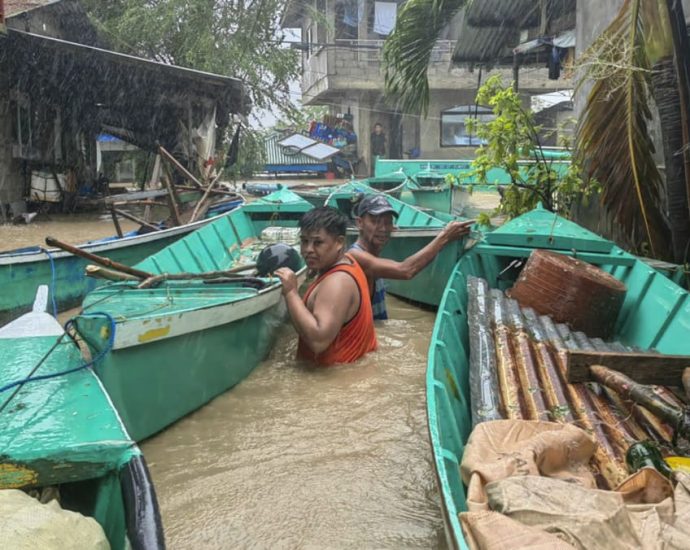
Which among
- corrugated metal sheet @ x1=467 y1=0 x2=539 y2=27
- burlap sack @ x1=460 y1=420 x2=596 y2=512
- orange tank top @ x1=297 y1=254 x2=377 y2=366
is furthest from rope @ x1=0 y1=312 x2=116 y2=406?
corrugated metal sheet @ x1=467 y1=0 x2=539 y2=27

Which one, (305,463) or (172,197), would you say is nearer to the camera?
(305,463)

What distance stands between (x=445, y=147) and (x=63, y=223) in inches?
634

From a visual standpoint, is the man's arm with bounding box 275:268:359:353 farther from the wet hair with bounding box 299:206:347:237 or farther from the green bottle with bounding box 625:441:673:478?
the green bottle with bounding box 625:441:673:478

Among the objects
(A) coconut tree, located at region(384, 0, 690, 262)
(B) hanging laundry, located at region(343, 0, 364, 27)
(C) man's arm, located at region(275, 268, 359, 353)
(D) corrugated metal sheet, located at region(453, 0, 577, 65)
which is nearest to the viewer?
(C) man's arm, located at region(275, 268, 359, 353)

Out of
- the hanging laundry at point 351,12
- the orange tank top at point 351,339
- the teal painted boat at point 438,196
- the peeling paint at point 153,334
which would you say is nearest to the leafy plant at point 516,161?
the orange tank top at point 351,339

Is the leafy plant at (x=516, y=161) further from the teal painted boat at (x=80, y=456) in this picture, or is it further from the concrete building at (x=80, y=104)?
the concrete building at (x=80, y=104)

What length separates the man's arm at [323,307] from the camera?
4.11m

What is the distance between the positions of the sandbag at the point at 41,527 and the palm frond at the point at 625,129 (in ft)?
15.8

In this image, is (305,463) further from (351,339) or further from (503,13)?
(503,13)

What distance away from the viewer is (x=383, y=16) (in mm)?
24469

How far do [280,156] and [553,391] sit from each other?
26099 mm

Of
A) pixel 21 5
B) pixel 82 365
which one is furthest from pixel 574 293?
pixel 21 5

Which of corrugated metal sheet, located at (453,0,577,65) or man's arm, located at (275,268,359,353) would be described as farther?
corrugated metal sheet, located at (453,0,577,65)

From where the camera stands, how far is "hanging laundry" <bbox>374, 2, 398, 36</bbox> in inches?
958
